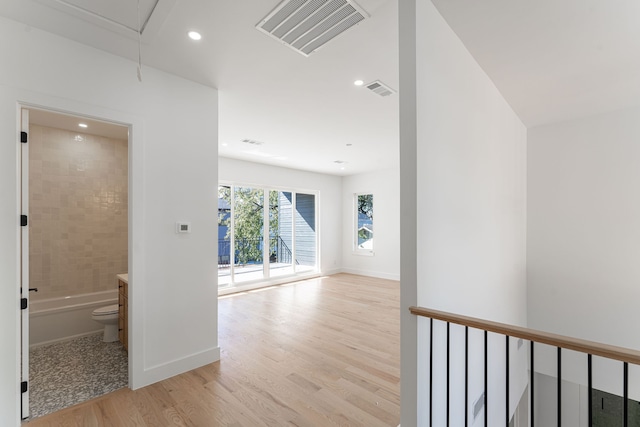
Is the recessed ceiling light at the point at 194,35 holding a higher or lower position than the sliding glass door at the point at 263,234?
higher

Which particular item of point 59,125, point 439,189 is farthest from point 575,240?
point 59,125

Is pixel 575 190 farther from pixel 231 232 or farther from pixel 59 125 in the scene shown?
pixel 59 125

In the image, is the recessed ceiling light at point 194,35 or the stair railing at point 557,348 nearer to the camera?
the stair railing at point 557,348

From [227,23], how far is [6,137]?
1.72 m

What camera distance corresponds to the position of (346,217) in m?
8.60

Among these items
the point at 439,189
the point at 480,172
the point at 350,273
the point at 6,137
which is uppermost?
the point at 6,137

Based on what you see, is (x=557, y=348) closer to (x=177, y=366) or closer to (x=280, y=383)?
(x=280, y=383)

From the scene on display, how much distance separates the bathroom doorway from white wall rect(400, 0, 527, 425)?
2.93 m

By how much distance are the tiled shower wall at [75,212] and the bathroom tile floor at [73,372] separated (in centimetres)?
90

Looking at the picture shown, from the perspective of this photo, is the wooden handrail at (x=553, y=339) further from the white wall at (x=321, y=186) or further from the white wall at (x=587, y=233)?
the white wall at (x=321, y=186)

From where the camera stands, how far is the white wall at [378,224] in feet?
24.6

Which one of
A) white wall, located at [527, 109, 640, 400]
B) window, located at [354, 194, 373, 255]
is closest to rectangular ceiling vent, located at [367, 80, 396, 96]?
white wall, located at [527, 109, 640, 400]

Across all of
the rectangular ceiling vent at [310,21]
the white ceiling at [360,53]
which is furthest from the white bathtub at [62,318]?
the rectangular ceiling vent at [310,21]

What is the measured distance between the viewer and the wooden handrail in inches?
48.1
